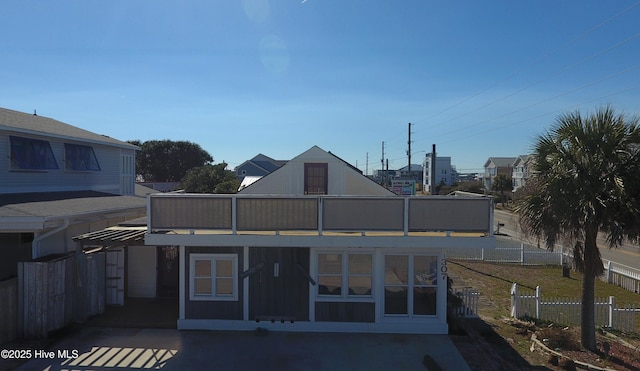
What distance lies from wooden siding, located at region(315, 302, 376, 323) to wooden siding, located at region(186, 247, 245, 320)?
213 cm

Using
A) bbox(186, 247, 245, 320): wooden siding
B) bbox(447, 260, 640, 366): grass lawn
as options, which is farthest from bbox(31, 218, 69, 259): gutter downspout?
bbox(447, 260, 640, 366): grass lawn

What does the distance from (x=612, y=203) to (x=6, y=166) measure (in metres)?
17.3

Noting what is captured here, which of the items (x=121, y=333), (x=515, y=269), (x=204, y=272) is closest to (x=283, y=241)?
(x=204, y=272)

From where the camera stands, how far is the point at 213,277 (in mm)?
10750

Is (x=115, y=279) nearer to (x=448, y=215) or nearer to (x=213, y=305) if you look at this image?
(x=213, y=305)

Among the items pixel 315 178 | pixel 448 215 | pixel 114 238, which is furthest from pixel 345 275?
pixel 114 238

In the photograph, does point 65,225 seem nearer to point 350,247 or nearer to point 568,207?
point 350,247

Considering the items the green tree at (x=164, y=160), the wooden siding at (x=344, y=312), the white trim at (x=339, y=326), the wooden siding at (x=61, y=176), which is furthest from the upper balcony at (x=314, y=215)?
the green tree at (x=164, y=160)

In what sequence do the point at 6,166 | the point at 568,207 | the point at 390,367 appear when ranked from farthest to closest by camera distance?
the point at 6,166, the point at 568,207, the point at 390,367

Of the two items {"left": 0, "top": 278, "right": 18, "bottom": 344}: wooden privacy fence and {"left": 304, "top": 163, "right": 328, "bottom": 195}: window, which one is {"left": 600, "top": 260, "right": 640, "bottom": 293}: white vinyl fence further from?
{"left": 0, "top": 278, "right": 18, "bottom": 344}: wooden privacy fence

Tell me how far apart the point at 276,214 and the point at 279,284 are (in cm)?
203

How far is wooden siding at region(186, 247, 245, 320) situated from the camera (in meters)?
10.7

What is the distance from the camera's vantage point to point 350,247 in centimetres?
1041

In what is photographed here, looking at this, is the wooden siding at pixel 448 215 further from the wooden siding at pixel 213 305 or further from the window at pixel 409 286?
the wooden siding at pixel 213 305
